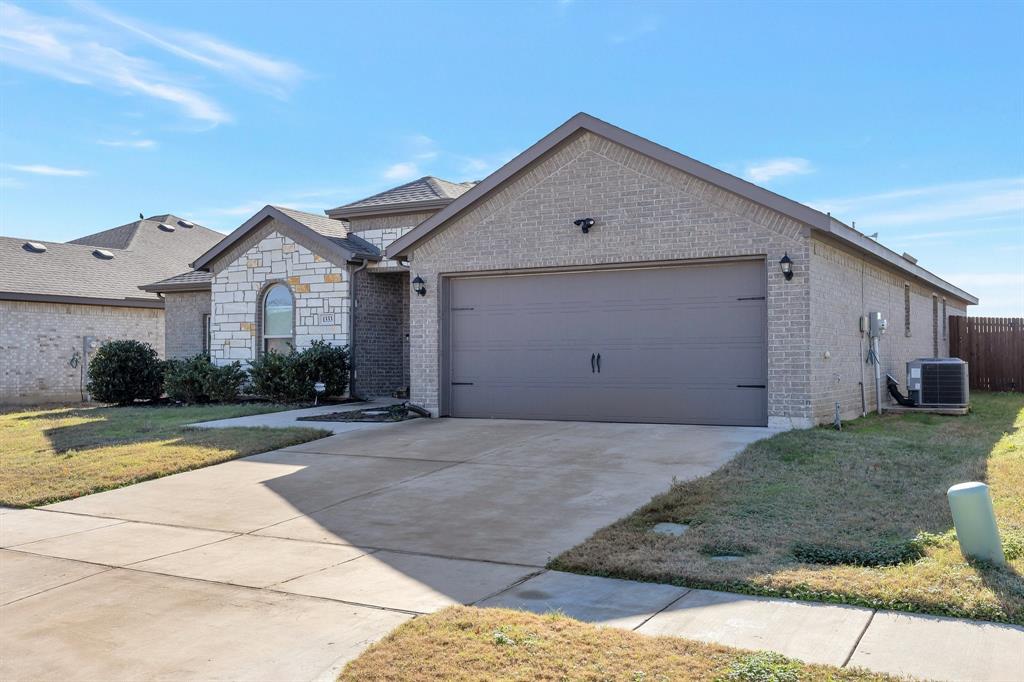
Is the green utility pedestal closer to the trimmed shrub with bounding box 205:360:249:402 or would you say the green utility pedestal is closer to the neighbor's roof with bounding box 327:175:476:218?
the neighbor's roof with bounding box 327:175:476:218

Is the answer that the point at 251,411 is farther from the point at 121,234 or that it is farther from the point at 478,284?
the point at 121,234

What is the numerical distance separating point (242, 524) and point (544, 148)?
845cm

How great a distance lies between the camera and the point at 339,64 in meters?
14.5

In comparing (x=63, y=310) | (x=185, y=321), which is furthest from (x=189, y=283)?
(x=63, y=310)

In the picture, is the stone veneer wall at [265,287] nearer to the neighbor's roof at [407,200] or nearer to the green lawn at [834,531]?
the neighbor's roof at [407,200]

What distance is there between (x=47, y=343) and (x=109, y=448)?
1445 cm

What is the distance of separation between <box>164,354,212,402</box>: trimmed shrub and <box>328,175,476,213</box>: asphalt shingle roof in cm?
491

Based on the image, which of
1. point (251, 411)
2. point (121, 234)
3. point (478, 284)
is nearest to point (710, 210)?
point (478, 284)

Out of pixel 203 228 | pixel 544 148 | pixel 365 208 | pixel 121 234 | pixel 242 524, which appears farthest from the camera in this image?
pixel 203 228

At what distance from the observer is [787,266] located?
40.1ft

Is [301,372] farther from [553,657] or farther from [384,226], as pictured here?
[553,657]

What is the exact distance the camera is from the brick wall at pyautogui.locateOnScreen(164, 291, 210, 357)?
23328 millimetres

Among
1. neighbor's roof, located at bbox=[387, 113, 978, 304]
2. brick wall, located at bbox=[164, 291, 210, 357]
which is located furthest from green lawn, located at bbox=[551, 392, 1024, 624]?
brick wall, located at bbox=[164, 291, 210, 357]

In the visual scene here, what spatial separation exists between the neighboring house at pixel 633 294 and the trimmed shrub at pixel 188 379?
730 centimetres
